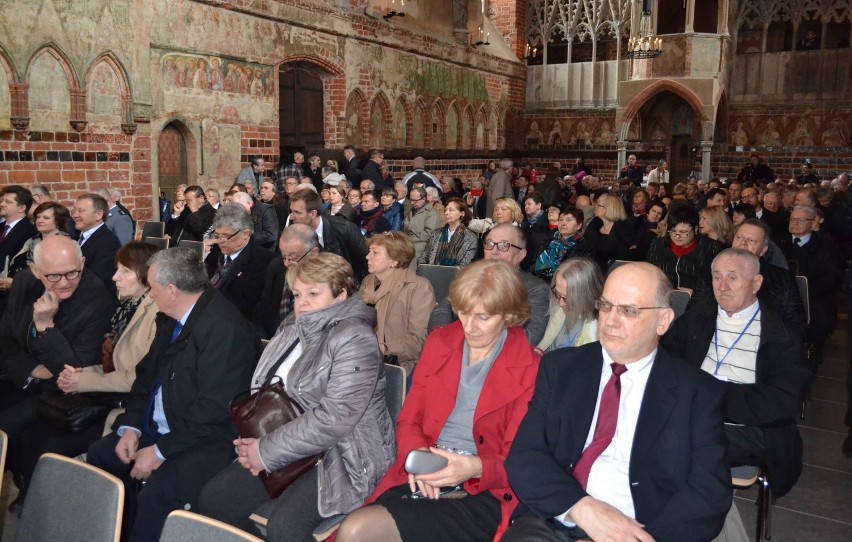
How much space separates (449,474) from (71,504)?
1.21 meters

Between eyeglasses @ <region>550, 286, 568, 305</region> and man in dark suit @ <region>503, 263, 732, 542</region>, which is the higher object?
eyeglasses @ <region>550, 286, 568, 305</region>

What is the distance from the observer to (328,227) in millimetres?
6480

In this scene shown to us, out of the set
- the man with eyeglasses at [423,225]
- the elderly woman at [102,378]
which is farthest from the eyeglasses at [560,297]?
the man with eyeglasses at [423,225]

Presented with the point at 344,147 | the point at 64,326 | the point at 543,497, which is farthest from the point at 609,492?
the point at 344,147

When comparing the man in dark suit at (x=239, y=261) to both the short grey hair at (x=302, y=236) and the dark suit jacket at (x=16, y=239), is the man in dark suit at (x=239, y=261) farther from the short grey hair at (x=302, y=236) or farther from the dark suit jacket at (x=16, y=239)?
the dark suit jacket at (x=16, y=239)

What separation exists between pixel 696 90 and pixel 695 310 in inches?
684

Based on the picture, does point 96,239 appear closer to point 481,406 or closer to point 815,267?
point 481,406

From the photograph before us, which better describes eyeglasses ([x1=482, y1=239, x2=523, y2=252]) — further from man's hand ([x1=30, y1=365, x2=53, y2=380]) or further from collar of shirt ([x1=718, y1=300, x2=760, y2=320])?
man's hand ([x1=30, y1=365, x2=53, y2=380])

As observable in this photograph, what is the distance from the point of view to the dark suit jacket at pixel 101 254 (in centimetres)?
571

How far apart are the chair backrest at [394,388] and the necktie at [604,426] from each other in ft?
3.31

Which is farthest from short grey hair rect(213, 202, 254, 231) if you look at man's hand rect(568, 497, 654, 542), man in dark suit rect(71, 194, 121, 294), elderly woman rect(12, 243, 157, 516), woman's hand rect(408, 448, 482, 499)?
man's hand rect(568, 497, 654, 542)

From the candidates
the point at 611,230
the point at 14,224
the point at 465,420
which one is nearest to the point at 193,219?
the point at 14,224

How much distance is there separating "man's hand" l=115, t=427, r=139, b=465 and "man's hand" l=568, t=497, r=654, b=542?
2023 millimetres

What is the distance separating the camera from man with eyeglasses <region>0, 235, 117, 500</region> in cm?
379
